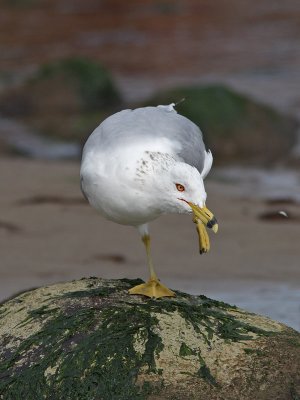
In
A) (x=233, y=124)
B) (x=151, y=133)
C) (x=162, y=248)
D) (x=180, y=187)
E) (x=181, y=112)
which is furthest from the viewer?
(x=233, y=124)

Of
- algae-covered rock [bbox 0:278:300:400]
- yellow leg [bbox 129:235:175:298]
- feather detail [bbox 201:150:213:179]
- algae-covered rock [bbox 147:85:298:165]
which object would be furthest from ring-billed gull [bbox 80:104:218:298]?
algae-covered rock [bbox 147:85:298:165]

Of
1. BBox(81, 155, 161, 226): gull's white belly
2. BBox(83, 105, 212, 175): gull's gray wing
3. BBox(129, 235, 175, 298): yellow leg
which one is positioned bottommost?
BBox(129, 235, 175, 298): yellow leg

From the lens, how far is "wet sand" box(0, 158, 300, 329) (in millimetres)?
8133

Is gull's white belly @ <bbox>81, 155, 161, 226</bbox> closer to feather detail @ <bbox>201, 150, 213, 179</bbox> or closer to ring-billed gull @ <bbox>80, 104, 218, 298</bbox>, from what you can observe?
ring-billed gull @ <bbox>80, 104, 218, 298</bbox>

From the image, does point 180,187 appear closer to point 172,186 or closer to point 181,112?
point 172,186

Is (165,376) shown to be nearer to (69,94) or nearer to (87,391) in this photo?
(87,391)

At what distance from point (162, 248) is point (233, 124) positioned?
4.87 metres

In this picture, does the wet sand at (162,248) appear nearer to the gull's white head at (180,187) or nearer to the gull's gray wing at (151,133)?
the gull's gray wing at (151,133)

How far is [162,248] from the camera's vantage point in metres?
9.04

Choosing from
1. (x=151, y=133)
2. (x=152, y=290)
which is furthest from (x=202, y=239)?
(x=151, y=133)

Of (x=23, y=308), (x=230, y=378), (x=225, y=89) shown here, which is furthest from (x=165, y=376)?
(x=225, y=89)

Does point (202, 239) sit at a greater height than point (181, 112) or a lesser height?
lesser

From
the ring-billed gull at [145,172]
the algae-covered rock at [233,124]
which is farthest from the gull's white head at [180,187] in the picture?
the algae-covered rock at [233,124]

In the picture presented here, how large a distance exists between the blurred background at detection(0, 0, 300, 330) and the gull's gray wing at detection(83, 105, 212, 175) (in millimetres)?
1806
